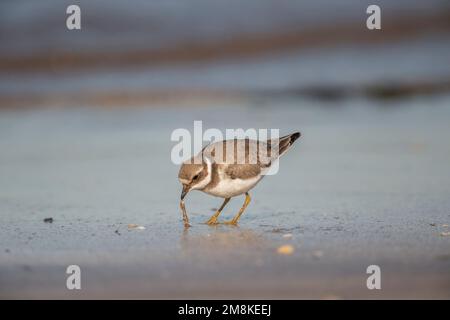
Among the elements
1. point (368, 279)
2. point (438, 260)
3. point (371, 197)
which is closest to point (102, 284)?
point (368, 279)

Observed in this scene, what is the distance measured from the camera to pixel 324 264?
514cm

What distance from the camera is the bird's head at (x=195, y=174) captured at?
6.53m

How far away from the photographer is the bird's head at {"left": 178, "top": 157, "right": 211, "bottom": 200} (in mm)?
6527

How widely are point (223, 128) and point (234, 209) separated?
9.92 ft

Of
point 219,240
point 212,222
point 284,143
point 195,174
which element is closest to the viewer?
point 219,240

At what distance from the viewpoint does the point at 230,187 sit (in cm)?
673

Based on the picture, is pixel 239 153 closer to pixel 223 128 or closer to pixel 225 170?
pixel 225 170

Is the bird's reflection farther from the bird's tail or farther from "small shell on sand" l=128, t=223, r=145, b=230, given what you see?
the bird's tail

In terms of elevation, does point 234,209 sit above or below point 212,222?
above

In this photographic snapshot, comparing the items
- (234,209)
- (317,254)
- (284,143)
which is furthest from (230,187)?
(317,254)

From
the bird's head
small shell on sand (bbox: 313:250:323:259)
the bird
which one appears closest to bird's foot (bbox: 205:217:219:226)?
the bird

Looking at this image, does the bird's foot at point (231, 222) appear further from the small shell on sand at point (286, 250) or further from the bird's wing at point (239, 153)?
the small shell on sand at point (286, 250)

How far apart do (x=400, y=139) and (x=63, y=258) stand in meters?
5.59

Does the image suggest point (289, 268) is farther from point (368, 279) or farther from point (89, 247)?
point (89, 247)
